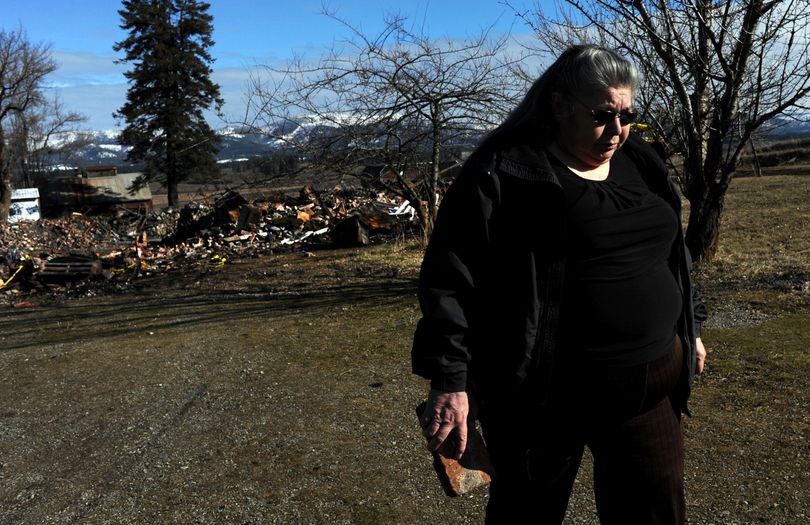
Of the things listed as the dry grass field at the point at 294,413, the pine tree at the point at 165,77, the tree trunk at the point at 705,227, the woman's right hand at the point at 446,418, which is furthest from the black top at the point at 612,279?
the pine tree at the point at 165,77

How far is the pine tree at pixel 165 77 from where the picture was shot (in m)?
37.1

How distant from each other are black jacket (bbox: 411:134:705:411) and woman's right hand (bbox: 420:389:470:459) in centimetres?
3

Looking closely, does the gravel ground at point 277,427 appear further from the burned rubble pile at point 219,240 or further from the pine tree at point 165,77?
the pine tree at point 165,77

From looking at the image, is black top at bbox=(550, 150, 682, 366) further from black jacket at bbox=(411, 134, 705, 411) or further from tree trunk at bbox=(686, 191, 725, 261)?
tree trunk at bbox=(686, 191, 725, 261)

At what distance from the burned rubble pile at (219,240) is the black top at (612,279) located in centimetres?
985

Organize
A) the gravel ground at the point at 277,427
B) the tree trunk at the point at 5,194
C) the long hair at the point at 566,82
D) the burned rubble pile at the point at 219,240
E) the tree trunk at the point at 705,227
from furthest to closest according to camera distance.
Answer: the tree trunk at the point at 5,194 → the burned rubble pile at the point at 219,240 → the tree trunk at the point at 705,227 → the gravel ground at the point at 277,427 → the long hair at the point at 566,82

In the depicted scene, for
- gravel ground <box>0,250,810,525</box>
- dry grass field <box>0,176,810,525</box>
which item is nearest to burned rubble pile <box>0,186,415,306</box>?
dry grass field <box>0,176,810,525</box>

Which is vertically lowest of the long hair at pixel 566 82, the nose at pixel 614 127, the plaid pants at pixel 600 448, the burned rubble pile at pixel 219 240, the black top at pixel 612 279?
the burned rubble pile at pixel 219 240

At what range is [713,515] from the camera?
297 cm

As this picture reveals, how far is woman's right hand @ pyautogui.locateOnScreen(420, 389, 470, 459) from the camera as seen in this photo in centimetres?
183

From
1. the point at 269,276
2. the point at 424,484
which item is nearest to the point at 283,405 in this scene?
the point at 424,484

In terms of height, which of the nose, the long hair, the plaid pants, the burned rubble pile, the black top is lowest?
the burned rubble pile

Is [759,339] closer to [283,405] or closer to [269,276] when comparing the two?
[283,405]

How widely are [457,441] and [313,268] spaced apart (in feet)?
30.0
